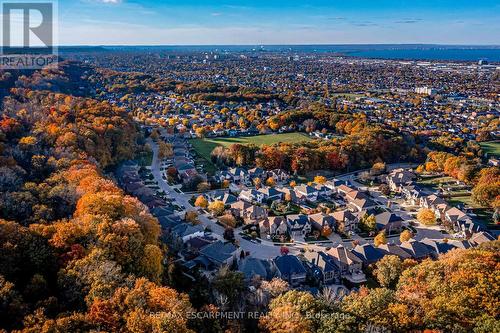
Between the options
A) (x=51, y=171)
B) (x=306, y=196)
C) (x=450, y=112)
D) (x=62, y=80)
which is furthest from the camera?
(x=62, y=80)

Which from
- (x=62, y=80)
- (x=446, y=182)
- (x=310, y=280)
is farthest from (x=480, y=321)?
(x=62, y=80)

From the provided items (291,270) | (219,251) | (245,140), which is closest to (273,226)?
(219,251)

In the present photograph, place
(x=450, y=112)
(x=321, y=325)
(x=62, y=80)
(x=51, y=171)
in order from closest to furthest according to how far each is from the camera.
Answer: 1. (x=321, y=325)
2. (x=51, y=171)
3. (x=450, y=112)
4. (x=62, y=80)

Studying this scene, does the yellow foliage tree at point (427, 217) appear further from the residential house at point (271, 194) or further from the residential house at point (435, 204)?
the residential house at point (271, 194)

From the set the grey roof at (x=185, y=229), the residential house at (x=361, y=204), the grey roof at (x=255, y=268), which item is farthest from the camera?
the residential house at (x=361, y=204)

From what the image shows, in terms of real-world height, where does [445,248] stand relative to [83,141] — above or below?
below

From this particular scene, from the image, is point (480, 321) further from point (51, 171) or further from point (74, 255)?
point (51, 171)

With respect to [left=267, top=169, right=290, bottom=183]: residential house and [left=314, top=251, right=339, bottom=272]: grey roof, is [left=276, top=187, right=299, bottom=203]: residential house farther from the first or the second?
[left=314, top=251, right=339, bottom=272]: grey roof

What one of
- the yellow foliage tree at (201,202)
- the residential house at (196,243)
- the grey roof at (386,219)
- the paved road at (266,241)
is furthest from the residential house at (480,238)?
the yellow foliage tree at (201,202)
